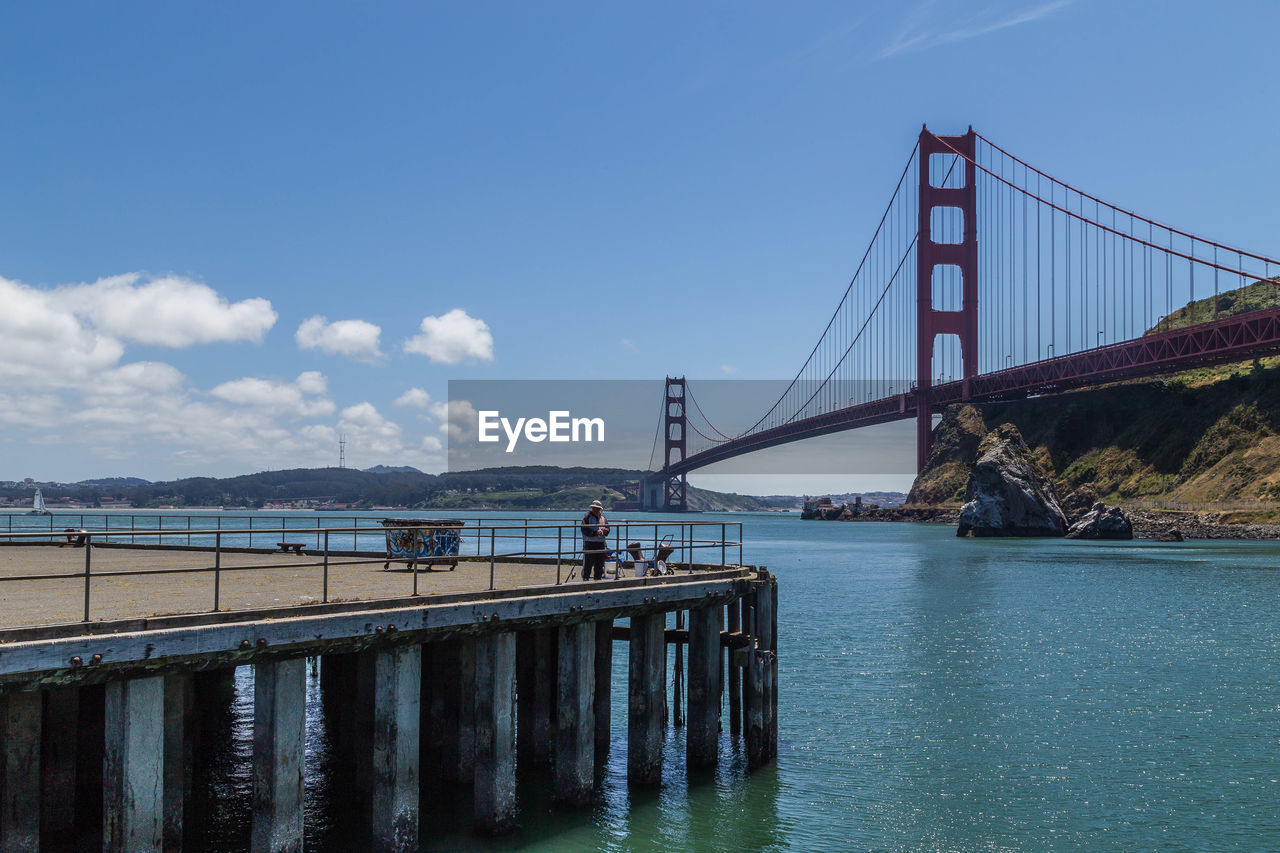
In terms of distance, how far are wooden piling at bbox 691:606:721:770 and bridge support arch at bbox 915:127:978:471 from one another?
390 ft

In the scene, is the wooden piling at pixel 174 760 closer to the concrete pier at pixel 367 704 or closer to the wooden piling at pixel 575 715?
the concrete pier at pixel 367 704

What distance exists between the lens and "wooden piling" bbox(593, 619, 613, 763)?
55.8 ft

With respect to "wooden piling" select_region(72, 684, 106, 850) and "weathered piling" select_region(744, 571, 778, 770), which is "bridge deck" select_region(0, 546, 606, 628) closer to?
"wooden piling" select_region(72, 684, 106, 850)

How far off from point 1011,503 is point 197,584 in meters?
95.7

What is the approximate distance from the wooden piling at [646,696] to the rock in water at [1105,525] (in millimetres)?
87015

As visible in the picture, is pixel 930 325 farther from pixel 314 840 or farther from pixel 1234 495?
pixel 314 840

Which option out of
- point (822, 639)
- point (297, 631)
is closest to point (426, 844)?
point (297, 631)

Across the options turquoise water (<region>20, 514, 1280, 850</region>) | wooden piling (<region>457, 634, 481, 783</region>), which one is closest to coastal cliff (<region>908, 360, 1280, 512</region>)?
turquoise water (<region>20, 514, 1280, 850</region>)

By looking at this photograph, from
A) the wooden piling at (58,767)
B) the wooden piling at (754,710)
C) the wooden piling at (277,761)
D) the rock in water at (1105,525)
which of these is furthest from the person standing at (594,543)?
the rock in water at (1105,525)

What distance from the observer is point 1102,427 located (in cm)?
11938

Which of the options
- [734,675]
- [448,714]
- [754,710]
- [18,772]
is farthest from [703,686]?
[18,772]

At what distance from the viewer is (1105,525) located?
93375 mm

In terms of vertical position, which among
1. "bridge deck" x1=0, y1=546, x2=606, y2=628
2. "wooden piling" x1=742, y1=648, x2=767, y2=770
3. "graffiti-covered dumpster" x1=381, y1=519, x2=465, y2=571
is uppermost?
"graffiti-covered dumpster" x1=381, y1=519, x2=465, y2=571

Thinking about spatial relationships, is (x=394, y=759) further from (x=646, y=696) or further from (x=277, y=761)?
(x=646, y=696)
